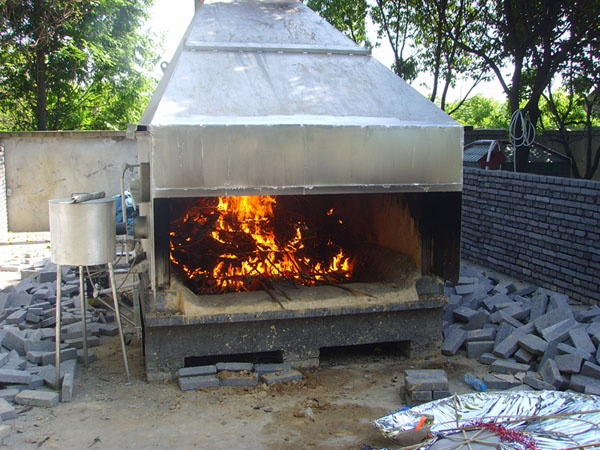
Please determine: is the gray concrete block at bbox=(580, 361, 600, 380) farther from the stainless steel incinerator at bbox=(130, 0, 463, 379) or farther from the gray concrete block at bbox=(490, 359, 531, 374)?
the stainless steel incinerator at bbox=(130, 0, 463, 379)

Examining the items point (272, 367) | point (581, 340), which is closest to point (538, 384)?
point (581, 340)

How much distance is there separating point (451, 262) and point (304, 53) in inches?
96.6

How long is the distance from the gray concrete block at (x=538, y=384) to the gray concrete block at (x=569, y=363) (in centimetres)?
24

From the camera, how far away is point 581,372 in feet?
16.0

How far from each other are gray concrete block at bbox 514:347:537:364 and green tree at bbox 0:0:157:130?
1488 centimetres

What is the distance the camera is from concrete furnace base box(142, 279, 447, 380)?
16.4ft

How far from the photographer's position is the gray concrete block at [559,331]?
212 inches

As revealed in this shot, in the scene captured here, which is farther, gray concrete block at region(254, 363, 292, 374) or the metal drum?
gray concrete block at region(254, 363, 292, 374)

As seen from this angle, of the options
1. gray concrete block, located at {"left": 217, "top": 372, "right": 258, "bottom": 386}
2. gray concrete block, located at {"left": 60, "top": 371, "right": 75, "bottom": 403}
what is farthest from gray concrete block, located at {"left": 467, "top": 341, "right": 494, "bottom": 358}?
gray concrete block, located at {"left": 60, "top": 371, "right": 75, "bottom": 403}

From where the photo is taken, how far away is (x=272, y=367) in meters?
5.14

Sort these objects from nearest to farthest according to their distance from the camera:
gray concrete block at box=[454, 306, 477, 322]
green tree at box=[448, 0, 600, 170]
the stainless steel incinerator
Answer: the stainless steel incinerator
gray concrete block at box=[454, 306, 477, 322]
green tree at box=[448, 0, 600, 170]

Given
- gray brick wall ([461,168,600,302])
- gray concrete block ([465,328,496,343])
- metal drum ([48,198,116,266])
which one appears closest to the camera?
metal drum ([48,198,116,266])

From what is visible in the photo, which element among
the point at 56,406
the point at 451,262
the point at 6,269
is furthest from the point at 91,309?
the point at 451,262

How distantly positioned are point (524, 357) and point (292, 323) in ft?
6.87
